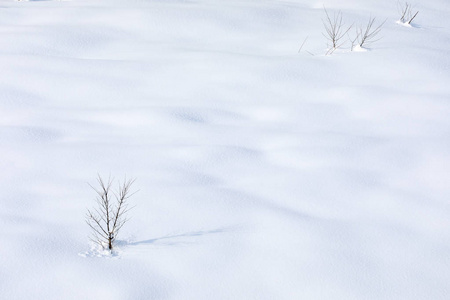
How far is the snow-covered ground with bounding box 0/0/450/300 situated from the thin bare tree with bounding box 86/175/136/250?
4 centimetres

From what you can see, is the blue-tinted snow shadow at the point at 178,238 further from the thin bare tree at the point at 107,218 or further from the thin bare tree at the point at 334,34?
the thin bare tree at the point at 334,34

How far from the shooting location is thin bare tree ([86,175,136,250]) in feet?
5.63

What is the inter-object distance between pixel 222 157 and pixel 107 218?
772mm

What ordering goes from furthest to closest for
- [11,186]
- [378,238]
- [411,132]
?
[411,132]
[11,186]
[378,238]

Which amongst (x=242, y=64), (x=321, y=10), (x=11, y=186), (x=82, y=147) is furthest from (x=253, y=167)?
(x=321, y=10)

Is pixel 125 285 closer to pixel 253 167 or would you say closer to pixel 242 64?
pixel 253 167

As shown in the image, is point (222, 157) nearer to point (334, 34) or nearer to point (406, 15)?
point (334, 34)

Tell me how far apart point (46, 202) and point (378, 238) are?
1.26m

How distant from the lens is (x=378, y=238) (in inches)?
72.8

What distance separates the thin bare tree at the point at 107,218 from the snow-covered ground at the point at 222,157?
4 cm

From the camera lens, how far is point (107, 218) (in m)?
1.68

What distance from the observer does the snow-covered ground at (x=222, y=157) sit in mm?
1657

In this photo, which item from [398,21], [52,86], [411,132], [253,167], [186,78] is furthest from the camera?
[398,21]

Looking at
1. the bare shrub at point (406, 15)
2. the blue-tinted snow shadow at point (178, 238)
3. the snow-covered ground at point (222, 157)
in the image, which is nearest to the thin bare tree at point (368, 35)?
the snow-covered ground at point (222, 157)
